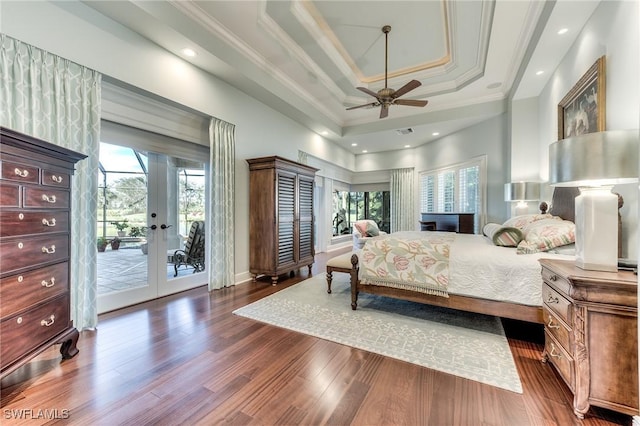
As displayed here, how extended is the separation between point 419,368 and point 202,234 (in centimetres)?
340

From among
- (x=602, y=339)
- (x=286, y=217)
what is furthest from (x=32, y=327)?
(x=602, y=339)

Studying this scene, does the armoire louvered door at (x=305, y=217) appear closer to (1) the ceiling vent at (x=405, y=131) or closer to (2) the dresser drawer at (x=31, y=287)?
(1) the ceiling vent at (x=405, y=131)

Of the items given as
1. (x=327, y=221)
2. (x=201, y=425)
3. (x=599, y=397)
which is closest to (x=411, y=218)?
(x=327, y=221)

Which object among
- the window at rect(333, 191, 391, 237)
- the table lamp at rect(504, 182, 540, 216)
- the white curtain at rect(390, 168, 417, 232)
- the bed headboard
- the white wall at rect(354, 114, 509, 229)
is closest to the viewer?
the bed headboard

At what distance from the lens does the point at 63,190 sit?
76.1 inches

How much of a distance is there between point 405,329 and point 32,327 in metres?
2.81

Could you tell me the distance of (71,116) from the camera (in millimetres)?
2412

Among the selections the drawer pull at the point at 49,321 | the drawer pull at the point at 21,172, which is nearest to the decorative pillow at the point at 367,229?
the drawer pull at the point at 49,321

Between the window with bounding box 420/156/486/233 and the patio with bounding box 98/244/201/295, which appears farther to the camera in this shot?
the window with bounding box 420/156/486/233

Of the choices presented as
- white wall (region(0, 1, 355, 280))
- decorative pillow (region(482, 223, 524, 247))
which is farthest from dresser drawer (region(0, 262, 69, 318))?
decorative pillow (region(482, 223, 524, 247))

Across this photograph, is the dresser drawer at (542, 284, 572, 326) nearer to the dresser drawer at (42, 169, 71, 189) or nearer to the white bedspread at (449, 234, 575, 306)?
the white bedspread at (449, 234, 575, 306)

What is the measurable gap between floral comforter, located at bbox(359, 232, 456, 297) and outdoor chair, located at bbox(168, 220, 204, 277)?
8.29ft

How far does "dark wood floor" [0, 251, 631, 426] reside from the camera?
1.43 metres

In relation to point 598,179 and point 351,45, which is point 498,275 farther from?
point 351,45
